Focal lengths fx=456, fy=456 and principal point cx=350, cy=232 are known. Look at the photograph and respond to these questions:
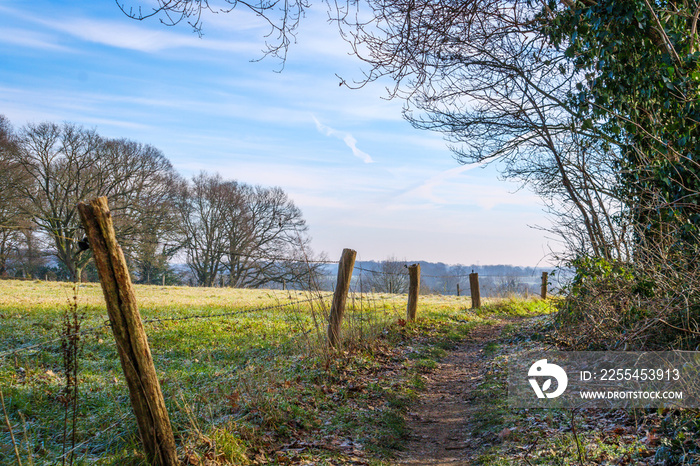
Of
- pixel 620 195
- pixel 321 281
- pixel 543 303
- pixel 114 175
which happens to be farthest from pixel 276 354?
pixel 114 175

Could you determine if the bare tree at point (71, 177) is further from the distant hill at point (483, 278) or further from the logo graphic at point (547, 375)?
the logo graphic at point (547, 375)

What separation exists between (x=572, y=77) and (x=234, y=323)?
363 inches

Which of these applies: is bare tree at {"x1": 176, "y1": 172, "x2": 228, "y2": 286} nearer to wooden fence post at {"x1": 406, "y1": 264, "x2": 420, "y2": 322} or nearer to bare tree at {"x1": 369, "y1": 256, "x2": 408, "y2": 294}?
bare tree at {"x1": 369, "y1": 256, "x2": 408, "y2": 294}

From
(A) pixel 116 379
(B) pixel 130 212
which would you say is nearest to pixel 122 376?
(A) pixel 116 379

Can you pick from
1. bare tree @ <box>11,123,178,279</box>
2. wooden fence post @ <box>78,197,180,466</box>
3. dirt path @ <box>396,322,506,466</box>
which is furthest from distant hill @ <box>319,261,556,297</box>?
bare tree @ <box>11,123,178,279</box>

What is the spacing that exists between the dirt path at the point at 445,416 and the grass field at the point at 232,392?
0.22 meters

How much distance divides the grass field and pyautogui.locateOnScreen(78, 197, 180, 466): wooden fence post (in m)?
0.23

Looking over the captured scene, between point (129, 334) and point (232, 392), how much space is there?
2048mm

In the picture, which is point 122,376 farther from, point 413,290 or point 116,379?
point 413,290

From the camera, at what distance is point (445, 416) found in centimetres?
565

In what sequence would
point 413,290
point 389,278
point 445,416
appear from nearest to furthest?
point 445,416, point 413,290, point 389,278

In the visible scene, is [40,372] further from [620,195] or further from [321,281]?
[620,195]

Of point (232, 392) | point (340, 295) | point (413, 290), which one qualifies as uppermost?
point (340, 295)

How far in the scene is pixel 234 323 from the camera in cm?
1127
